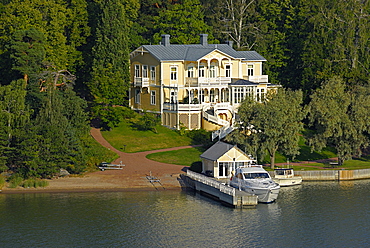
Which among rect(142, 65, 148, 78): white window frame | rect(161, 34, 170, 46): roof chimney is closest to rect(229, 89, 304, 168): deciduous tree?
rect(142, 65, 148, 78): white window frame

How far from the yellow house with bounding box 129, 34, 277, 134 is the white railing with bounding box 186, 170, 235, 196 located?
60.5ft

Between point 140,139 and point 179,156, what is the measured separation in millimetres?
7611

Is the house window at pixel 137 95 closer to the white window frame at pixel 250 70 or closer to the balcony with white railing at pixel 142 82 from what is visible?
the balcony with white railing at pixel 142 82

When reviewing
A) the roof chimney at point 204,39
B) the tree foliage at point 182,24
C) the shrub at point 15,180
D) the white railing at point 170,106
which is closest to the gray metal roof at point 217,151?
the white railing at point 170,106

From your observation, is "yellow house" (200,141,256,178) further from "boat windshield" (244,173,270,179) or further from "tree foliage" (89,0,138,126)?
"tree foliage" (89,0,138,126)

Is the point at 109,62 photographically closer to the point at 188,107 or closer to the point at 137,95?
the point at 137,95

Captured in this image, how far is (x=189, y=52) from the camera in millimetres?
98312

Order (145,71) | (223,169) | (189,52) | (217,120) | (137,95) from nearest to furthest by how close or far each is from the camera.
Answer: (223,169), (217,120), (189,52), (145,71), (137,95)

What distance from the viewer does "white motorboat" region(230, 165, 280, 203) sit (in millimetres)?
67875

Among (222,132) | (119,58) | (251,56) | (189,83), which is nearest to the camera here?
(222,132)

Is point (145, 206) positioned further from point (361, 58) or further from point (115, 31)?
point (361, 58)

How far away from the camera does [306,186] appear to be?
75.4 meters

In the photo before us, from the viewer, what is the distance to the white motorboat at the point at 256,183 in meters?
67.9

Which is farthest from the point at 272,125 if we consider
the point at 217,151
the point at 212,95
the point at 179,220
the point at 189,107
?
the point at 212,95
